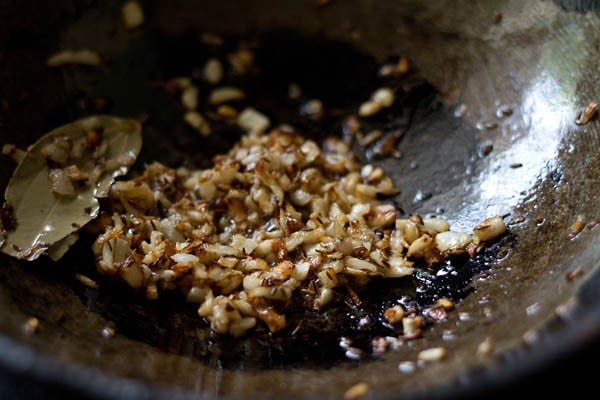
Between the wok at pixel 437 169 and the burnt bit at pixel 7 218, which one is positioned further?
the burnt bit at pixel 7 218

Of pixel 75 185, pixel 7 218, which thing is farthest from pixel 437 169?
pixel 7 218

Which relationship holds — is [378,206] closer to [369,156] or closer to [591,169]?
[369,156]

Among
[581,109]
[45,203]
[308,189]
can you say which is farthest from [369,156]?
[45,203]

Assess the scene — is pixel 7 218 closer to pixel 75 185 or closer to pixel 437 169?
pixel 75 185

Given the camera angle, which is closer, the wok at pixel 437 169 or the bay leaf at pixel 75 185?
the wok at pixel 437 169
